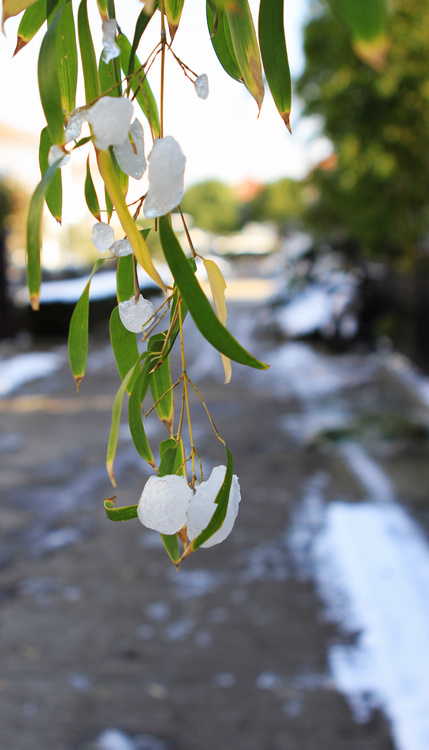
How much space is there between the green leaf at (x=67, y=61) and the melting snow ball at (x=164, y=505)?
226 mm

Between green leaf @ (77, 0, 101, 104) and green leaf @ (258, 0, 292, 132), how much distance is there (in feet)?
0.31

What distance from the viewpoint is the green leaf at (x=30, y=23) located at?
1.52 feet

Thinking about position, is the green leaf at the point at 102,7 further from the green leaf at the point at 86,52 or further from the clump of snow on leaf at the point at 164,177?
the clump of snow on leaf at the point at 164,177

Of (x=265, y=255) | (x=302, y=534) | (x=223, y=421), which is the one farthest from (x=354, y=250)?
(x=265, y=255)

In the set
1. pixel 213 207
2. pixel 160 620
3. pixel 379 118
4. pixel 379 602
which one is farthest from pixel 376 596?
pixel 213 207

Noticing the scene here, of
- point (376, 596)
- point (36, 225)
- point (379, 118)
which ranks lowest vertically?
point (376, 596)

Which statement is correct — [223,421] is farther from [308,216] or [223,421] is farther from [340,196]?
[308,216]

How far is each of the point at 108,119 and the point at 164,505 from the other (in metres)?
0.19

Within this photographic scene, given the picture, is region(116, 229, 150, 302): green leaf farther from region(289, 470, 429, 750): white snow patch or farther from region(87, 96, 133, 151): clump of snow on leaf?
region(289, 470, 429, 750): white snow patch

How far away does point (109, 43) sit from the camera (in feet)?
1.10

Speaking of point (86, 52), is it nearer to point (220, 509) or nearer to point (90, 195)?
point (90, 195)

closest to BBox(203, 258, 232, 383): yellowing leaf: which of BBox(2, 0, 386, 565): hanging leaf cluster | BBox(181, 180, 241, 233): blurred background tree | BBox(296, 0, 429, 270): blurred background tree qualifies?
BBox(2, 0, 386, 565): hanging leaf cluster

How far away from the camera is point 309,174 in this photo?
10.7m

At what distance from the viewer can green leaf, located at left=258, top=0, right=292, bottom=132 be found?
0.39 m
